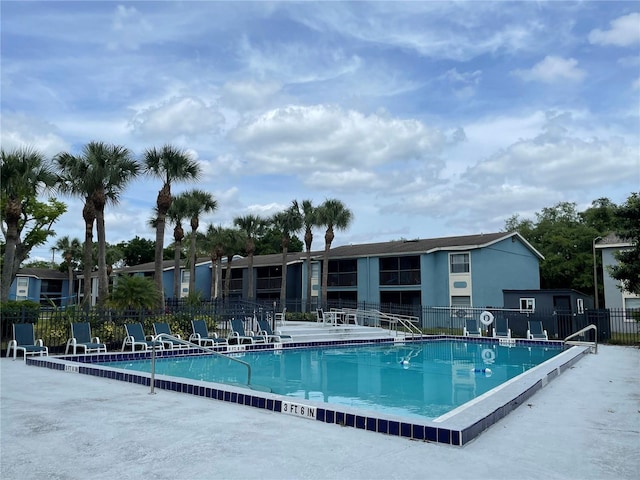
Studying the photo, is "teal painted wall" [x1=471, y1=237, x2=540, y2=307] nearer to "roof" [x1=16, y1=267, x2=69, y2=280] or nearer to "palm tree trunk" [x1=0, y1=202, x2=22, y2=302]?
"palm tree trunk" [x1=0, y1=202, x2=22, y2=302]

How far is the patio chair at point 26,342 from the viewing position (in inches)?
520

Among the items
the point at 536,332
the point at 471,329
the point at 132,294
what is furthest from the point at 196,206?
the point at 536,332

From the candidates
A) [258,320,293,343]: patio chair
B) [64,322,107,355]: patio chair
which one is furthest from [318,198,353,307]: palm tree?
[64,322,107,355]: patio chair

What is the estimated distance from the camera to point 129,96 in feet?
51.2

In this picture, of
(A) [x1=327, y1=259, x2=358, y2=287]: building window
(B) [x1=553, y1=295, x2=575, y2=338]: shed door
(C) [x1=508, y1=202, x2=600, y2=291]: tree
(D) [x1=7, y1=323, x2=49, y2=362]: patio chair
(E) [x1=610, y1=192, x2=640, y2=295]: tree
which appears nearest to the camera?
(D) [x1=7, y1=323, x2=49, y2=362]: patio chair

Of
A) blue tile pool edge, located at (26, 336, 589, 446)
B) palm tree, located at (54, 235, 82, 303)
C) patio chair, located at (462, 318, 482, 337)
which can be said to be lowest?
blue tile pool edge, located at (26, 336, 589, 446)

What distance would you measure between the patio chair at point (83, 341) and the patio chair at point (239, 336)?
4682mm

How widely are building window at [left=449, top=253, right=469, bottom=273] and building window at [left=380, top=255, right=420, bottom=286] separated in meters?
2.32

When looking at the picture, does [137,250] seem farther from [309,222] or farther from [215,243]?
[309,222]

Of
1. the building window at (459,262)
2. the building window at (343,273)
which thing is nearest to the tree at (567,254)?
the building window at (459,262)

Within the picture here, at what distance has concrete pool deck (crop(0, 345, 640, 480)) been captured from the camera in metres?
4.48

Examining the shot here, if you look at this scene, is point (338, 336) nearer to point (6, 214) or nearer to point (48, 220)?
point (6, 214)

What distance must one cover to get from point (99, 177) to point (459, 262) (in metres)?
22.0

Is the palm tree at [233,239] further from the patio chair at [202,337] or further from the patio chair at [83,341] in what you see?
the patio chair at [83,341]
